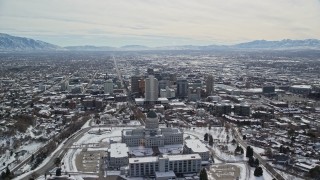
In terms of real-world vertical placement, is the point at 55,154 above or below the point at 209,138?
below

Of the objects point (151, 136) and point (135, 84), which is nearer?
point (151, 136)

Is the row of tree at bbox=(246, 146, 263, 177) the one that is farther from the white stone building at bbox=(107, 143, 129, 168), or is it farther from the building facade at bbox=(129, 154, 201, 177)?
the white stone building at bbox=(107, 143, 129, 168)

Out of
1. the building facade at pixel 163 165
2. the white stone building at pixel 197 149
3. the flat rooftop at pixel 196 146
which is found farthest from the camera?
the flat rooftop at pixel 196 146

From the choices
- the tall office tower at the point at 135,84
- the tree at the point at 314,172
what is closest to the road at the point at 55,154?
the tree at the point at 314,172

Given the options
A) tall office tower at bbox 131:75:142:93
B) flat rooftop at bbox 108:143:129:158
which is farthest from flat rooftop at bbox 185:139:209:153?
tall office tower at bbox 131:75:142:93

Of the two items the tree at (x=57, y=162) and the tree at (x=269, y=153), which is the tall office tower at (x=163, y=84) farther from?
the tree at (x=57, y=162)

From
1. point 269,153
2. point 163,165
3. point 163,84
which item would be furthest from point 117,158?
point 163,84

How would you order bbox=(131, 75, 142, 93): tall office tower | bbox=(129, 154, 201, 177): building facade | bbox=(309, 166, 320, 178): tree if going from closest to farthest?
bbox=(309, 166, 320, 178): tree < bbox=(129, 154, 201, 177): building facade < bbox=(131, 75, 142, 93): tall office tower

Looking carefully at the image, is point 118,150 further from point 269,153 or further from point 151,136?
point 269,153

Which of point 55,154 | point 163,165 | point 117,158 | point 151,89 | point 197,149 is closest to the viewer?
point 163,165

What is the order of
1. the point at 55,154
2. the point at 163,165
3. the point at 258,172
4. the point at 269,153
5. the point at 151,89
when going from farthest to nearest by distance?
the point at 151,89 → the point at 55,154 → the point at 269,153 → the point at 163,165 → the point at 258,172
